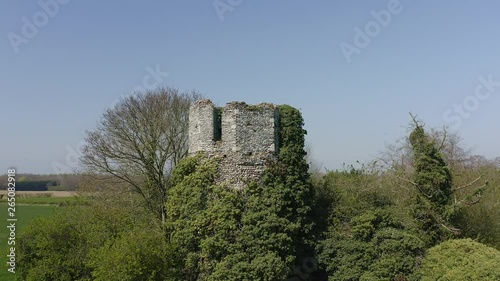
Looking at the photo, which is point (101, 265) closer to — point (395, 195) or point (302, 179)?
point (302, 179)

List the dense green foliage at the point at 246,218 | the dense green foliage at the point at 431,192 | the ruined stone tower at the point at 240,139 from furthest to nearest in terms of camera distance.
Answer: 1. the dense green foliage at the point at 431,192
2. the ruined stone tower at the point at 240,139
3. the dense green foliage at the point at 246,218

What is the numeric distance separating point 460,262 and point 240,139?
33.5 ft

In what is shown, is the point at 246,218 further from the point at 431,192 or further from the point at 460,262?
the point at 431,192

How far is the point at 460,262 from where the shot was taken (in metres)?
15.2

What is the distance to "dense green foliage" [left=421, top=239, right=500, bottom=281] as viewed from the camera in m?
14.4

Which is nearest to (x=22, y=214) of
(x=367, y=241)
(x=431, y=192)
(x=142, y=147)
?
(x=142, y=147)

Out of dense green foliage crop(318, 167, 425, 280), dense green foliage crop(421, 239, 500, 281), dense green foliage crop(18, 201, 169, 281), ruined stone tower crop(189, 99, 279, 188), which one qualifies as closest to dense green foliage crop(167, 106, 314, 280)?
ruined stone tower crop(189, 99, 279, 188)

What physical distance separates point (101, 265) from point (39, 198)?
40.1m

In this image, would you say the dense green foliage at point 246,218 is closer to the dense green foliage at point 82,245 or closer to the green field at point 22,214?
the dense green foliage at point 82,245

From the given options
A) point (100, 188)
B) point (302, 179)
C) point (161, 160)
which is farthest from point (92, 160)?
point (302, 179)

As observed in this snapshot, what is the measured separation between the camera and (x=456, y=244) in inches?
637

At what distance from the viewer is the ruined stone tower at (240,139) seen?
17.4 metres

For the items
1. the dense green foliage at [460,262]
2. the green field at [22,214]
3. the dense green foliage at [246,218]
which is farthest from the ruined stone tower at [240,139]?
the green field at [22,214]

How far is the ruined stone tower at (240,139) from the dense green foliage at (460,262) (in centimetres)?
808
